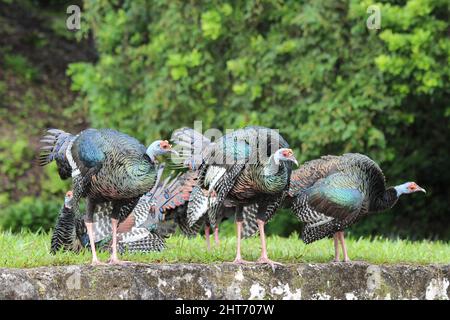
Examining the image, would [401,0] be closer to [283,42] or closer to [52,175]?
[283,42]

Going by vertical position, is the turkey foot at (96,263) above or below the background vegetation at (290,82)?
below

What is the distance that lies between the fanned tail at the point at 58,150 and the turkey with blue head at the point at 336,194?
1743 mm

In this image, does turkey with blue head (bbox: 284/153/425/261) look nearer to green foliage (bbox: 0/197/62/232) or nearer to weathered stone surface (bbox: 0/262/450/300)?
weathered stone surface (bbox: 0/262/450/300)

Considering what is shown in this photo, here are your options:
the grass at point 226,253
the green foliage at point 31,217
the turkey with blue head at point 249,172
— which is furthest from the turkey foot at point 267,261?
the green foliage at point 31,217

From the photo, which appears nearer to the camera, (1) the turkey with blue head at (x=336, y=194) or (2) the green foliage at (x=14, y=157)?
(1) the turkey with blue head at (x=336, y=194)

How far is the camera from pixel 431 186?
48.8ft

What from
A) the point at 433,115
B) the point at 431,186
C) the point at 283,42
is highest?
the point at 283,42

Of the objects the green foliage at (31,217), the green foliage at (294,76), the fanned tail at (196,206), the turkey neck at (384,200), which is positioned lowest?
the green foliage at (31,217)

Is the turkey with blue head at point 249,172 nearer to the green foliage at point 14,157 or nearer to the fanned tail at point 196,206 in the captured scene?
the fanned tail at point 196,206

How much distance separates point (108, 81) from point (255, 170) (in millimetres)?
6798

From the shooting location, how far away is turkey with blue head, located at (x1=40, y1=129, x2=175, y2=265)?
712 centimetres

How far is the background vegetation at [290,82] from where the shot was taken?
12.1 meters

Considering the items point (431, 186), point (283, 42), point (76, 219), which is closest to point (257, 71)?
point (283, 42)

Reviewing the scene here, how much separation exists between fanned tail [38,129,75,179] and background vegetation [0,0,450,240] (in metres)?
4.84
